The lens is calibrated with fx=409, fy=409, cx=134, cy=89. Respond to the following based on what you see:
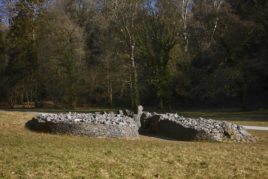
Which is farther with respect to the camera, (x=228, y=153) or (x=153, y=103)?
(x=153, y=103)

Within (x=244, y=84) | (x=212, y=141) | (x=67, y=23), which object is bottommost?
(x=212, y=141)

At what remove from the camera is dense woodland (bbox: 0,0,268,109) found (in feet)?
114

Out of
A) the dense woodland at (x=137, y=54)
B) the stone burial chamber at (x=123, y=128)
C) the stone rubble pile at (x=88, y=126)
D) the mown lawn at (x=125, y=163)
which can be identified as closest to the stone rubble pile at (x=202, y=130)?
the stone burial chamber at (x=123, y=128)

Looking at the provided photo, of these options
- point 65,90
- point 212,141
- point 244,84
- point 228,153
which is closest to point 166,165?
point 228,153

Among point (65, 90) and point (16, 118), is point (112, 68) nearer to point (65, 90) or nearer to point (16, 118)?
point (65, 90)

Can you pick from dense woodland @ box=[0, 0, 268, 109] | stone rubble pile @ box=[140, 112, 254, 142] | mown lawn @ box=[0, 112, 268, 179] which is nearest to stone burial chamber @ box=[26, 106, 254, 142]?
stone rubble pile @ box=[140, 112, 254, 142]

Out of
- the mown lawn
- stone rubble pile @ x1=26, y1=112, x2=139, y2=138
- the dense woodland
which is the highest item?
the dense woodland

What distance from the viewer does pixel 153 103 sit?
139 ft

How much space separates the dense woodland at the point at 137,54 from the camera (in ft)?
114

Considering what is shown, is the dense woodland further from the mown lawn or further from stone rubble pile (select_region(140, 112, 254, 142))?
the mown lawn

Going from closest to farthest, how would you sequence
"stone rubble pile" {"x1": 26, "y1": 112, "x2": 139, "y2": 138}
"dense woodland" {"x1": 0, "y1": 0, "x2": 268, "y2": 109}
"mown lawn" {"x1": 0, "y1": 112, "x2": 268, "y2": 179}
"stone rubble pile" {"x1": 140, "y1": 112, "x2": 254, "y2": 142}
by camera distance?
1. "mown lawn" {"x1": 0, "y1": 112, "x2": 268, "y2": 179}
2. "stone rubble pile" {"x1": 26, "y1": 112, "x2": 139, "y2": 138}
3. "stone rubble pile" {"x1": 140, "y1": 112, "x2": 254, "y2": 142}
4. "dense woodland" {"x1": 0, "y1": 0, "x2": 268, "y2": 109}

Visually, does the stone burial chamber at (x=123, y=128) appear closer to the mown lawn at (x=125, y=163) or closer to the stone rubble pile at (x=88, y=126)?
the stone rubble pile at (x=88, y=126)

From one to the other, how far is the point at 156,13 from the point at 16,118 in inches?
933

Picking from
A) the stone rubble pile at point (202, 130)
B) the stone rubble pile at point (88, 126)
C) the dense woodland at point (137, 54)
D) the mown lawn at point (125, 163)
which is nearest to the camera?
the mown lawn at point (125, 163)
